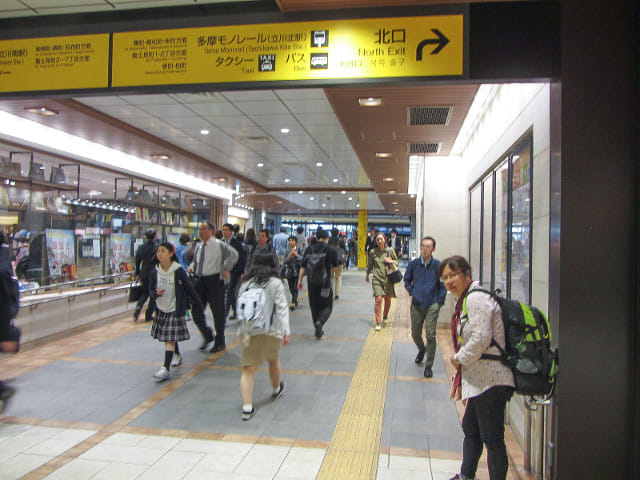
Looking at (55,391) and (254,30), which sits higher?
(254,30)

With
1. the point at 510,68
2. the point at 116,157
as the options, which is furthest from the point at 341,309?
the point at 510,68

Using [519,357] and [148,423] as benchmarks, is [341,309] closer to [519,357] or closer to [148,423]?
[148,423]

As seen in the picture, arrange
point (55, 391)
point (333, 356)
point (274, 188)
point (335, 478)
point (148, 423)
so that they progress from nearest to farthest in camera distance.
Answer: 1. point (335, 478)
2. point (148, 423)
3. point (55, 391)
4. point (333, 356)
5. point (274, 188)

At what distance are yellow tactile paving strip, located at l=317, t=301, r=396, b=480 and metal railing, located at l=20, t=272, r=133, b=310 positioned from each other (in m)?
4.85

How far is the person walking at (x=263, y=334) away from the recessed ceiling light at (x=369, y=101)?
6.26 feet

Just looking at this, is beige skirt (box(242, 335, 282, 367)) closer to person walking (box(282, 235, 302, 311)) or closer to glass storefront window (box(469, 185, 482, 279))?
glass storefront window (box(469, 185, 482, 279))

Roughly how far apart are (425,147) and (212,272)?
13.2 ft

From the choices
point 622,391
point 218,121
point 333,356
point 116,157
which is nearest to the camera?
point 622,391

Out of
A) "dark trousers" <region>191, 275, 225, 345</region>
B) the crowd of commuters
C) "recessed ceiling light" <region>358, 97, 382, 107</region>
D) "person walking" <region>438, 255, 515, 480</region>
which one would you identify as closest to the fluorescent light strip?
the crowd of commuters

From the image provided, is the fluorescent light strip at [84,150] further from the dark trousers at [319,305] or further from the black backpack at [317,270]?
the dark trousers at [319,305]

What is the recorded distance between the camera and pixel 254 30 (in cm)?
315

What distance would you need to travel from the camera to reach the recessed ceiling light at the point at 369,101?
4777mm

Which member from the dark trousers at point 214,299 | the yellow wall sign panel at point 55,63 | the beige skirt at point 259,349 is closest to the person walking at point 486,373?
the beige skirt at point 259,349

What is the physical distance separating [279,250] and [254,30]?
26.2ft
